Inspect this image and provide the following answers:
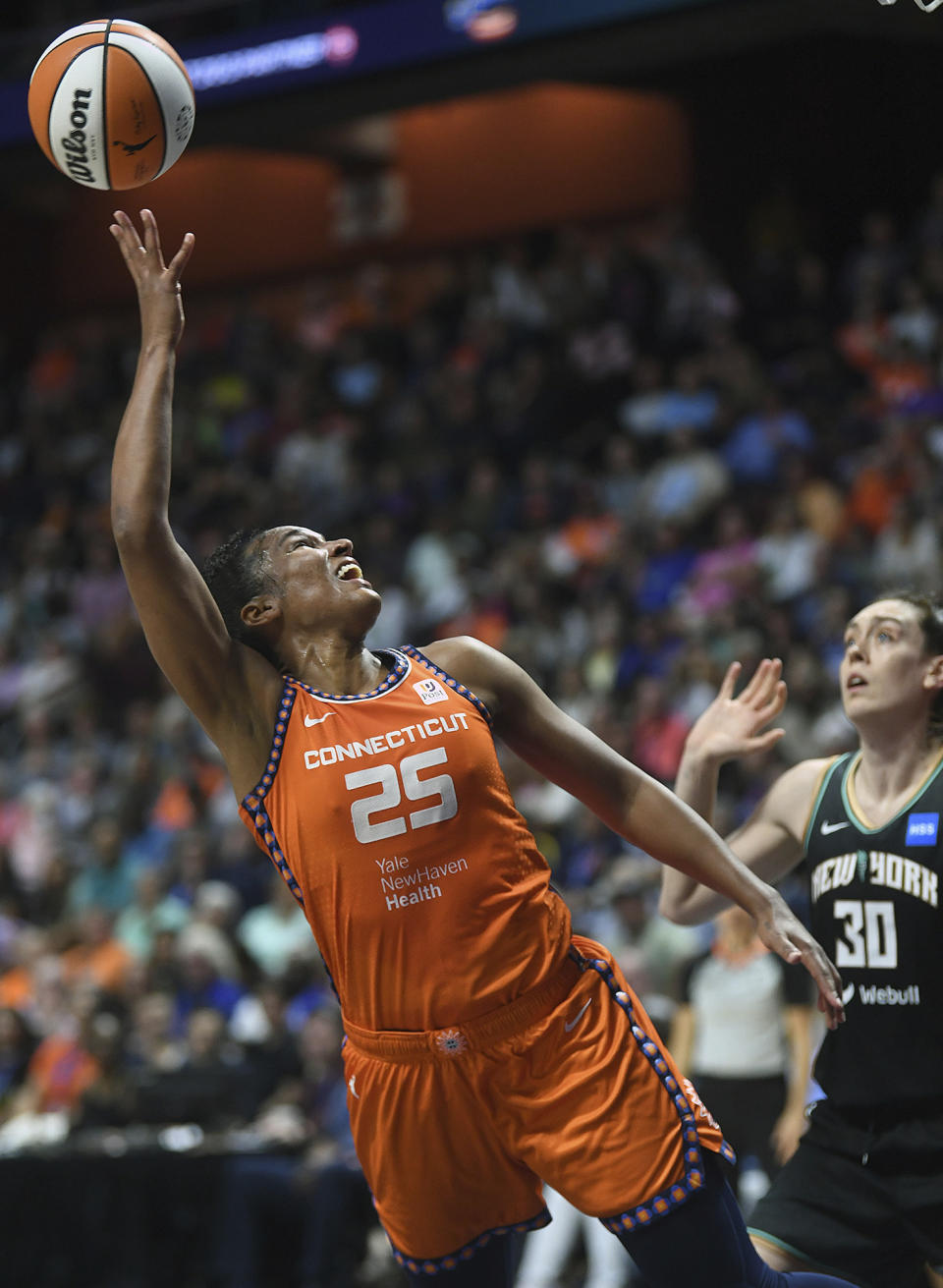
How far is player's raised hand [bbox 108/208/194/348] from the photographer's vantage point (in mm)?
3541

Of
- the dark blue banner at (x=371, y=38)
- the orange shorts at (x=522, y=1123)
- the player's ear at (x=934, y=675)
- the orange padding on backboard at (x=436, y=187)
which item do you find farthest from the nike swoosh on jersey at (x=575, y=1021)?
the orange padding on backboard at (x=436, y=187)

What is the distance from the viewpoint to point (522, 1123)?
11.1 ft

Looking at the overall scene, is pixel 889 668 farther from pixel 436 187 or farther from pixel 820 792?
pixel 436 187

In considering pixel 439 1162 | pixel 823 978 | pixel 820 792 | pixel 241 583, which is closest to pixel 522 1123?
pixel 439 1162

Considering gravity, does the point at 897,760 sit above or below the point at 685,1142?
above

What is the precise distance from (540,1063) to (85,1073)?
23.9ft

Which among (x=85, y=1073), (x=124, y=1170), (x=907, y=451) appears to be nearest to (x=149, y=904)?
(x=85, y=1073)

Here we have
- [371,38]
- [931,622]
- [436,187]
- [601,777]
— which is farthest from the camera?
[436,187]

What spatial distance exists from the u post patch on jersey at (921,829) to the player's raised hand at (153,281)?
2.14m

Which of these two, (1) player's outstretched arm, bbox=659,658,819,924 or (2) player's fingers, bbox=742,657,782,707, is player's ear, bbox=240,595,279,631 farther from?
(2) player's fingers, bbox=742,657,782,707

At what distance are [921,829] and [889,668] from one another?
418 millimetres

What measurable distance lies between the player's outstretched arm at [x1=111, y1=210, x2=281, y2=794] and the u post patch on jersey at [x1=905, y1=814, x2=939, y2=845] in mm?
1669

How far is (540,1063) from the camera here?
11.2 ft

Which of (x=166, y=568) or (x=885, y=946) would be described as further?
(x=885, y=946)
